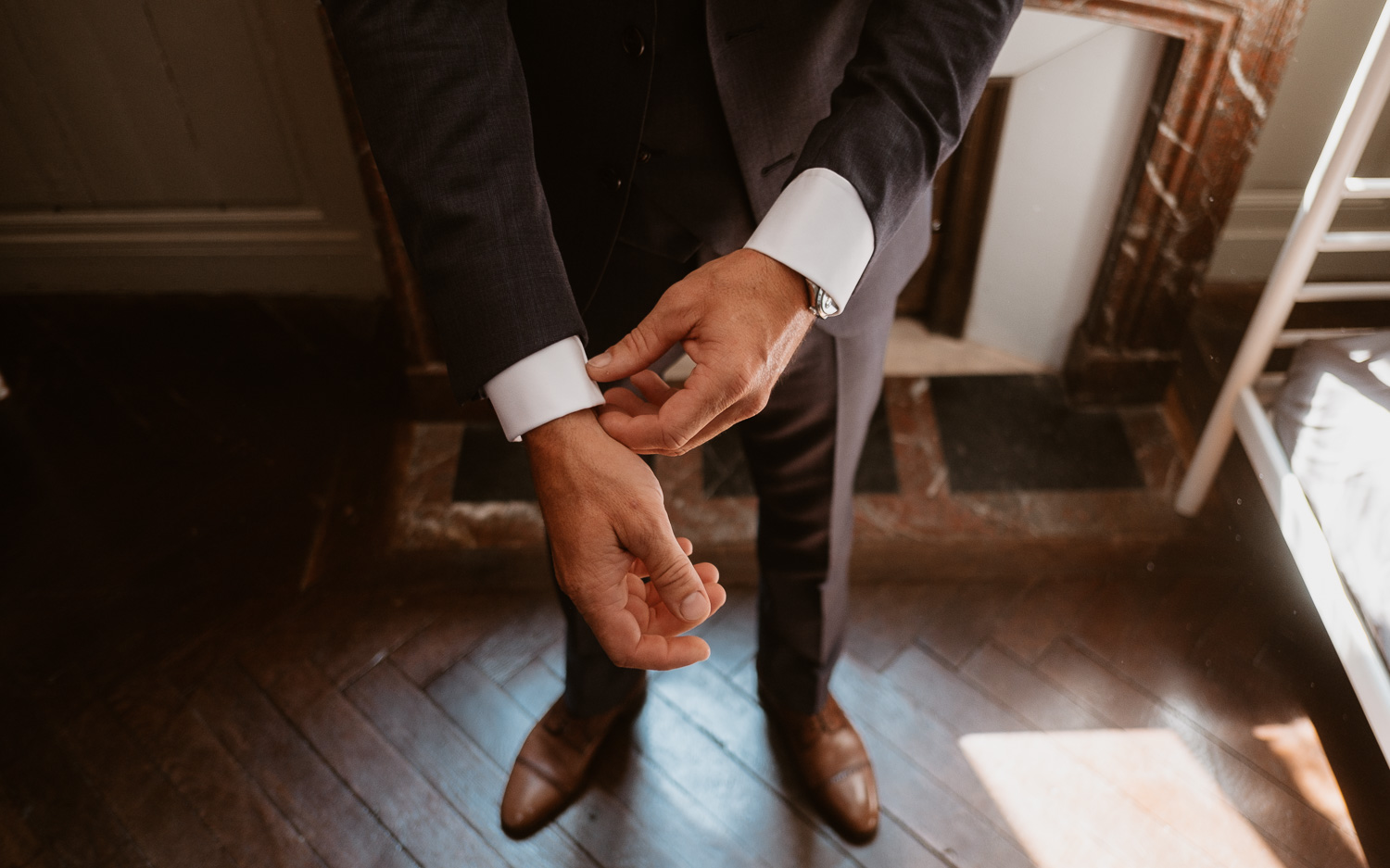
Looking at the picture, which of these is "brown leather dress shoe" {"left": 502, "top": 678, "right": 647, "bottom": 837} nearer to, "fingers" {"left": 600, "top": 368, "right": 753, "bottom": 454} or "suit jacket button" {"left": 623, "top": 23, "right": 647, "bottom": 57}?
"fingers" {"left": 600, "top": 368, "right": 753, "bottom": 454}

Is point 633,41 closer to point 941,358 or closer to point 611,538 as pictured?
point 611,538

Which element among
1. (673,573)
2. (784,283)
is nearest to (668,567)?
(673,573)

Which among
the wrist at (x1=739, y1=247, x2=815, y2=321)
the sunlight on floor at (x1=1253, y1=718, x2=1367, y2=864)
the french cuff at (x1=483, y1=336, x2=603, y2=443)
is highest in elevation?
the wrist at (x1=739, y1=247, x2=815, y2=321)

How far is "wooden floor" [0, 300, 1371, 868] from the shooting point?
1262 millimetres

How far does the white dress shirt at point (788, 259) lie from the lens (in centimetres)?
70

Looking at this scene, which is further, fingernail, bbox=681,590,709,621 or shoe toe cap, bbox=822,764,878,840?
shoe toe cap, bbox=822,764,878,840

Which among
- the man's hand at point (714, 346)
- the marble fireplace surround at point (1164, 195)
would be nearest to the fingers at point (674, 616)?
the man's hand at point (714, 346)

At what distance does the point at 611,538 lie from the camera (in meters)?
0.70

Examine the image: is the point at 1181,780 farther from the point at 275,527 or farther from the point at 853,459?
the point at 275,527

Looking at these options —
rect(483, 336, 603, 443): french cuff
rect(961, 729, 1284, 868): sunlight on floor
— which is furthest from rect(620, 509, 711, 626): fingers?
rect(961, 729, 1284, 868): sunlight on floor

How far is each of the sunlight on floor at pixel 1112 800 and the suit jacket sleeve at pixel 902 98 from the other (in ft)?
3.07

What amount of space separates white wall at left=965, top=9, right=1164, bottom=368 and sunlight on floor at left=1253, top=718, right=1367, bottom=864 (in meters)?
0.81

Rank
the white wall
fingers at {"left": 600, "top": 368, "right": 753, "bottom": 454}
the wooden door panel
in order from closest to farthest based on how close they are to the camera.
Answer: fingers at {"left": 600, "top": 368, "right": 753, "bottom": 454}, the white wall, the wooden door panel

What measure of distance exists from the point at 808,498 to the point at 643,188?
43 centimetres
